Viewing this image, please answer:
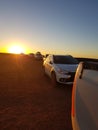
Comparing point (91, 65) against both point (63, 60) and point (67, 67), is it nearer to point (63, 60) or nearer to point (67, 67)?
point (67, 67)

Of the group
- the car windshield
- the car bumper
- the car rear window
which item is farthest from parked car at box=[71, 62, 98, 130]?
the car windshield

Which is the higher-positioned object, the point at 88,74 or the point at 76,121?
the point at 88,74

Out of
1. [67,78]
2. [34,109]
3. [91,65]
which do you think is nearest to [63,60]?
[67,78]

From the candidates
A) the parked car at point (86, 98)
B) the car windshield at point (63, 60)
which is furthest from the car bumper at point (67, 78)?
the parked car at point (86, 98)

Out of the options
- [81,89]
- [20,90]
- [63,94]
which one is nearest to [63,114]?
[63,94]

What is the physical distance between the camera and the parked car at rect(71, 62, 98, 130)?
2.41m

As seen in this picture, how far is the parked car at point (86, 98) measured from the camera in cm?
241

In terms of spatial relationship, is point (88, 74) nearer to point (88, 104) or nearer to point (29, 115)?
point (88, 104)

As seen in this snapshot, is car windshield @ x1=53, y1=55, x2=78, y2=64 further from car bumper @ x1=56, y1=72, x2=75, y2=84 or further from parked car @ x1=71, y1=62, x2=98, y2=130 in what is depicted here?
parked car @ x1=71, y1=62, x2=98, y2=130

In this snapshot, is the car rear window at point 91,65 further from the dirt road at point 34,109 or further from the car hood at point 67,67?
the car hood at point 67,67

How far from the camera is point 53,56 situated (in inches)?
587

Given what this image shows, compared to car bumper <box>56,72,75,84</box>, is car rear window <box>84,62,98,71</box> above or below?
above

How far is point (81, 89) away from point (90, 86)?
23 centimetres

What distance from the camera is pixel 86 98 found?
102 inches
